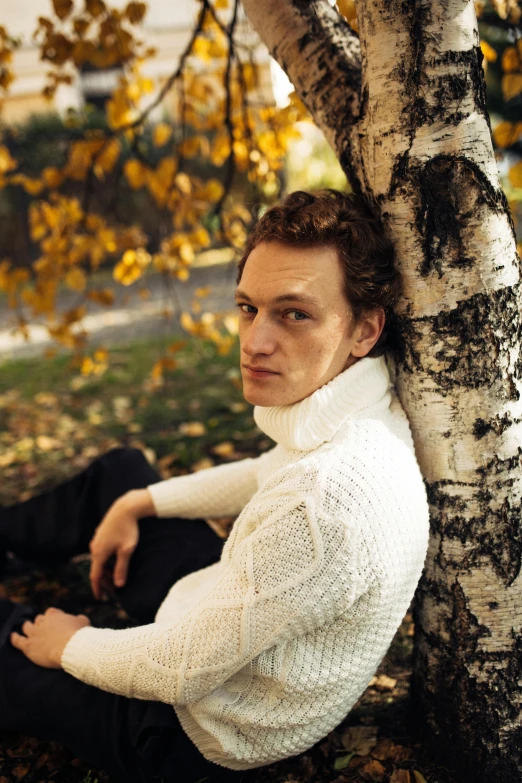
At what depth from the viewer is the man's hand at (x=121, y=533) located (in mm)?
2070

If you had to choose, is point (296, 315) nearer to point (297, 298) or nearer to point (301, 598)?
point (297, 298)

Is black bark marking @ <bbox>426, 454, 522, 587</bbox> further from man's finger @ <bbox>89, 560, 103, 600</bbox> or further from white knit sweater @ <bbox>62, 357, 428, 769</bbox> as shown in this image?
man's finger @ <bbox>89, 560, 103, 600</bbox>

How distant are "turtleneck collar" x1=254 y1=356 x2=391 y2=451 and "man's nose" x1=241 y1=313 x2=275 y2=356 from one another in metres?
0.15

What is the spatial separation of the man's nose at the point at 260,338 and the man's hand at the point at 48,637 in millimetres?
942

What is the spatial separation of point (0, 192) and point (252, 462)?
1071 cm

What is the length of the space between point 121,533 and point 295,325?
956 mm

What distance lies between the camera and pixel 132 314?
7.96 m

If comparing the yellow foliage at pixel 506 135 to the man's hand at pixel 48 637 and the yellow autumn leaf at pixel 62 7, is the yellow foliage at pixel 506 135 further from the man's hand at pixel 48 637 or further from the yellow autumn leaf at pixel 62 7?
the man's hand at pixel 48 637

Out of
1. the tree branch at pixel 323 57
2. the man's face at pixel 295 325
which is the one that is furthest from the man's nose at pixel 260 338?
the tree branch at pixel 323 57

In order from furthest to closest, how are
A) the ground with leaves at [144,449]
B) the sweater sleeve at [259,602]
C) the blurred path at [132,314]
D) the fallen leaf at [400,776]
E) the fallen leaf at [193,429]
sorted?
the blurred path at [132,314] → the fallen leaf at [193,429] → the ground with leaves at [144,449] → the fallen leaf at [400,776] → the sweater sleeve at [259,602]

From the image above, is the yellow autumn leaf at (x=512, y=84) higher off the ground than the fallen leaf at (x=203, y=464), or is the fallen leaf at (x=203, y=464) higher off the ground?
the yellow autumn leaf at (x=512, y=84)

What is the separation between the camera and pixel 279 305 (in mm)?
1549

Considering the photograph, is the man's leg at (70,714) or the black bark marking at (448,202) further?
the man's leg at (70,714)

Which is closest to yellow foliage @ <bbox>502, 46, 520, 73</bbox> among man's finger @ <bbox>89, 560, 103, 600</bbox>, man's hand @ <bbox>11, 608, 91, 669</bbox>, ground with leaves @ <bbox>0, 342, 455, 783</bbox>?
ground with leaves @ <bbox>0, 342, 455, 783</bbox>
